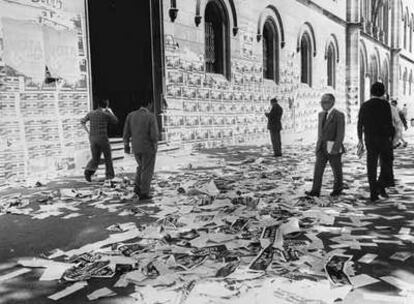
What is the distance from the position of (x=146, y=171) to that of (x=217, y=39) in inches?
426

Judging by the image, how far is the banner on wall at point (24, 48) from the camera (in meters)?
9.41

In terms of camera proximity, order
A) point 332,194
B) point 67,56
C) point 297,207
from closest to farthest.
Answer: point 297,207 < point 332,194 < point 67,56

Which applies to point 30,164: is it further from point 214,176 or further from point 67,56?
point 214,176

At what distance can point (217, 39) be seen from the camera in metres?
17.4

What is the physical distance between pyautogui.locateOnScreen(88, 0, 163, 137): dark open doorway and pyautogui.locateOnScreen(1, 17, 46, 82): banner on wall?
3.76 metres

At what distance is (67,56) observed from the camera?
427 inches

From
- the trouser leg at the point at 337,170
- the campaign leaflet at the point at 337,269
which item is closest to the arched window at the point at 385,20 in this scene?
the trouser leg at the point at 337,170

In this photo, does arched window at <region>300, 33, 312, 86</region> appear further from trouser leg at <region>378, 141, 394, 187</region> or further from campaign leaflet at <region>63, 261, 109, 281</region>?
campaign leaflet at <region>63, 261, 109, 281</region>

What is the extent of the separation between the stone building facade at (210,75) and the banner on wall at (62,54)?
9cm

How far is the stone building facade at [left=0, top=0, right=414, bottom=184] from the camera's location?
990 cm

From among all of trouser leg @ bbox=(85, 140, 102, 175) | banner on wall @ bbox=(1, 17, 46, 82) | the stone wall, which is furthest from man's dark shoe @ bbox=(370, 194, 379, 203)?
banner on wall @ bbox=(1, 17, 46, 82)

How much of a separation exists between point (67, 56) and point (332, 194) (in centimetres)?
679

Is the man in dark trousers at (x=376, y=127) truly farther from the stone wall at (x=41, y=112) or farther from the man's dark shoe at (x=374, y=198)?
the stone wall at (x=41, y=112)

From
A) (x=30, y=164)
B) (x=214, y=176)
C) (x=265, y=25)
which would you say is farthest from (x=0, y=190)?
(x=265, y=25)
